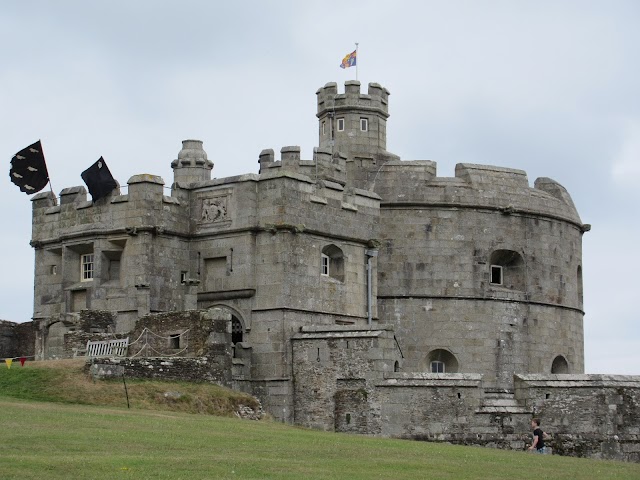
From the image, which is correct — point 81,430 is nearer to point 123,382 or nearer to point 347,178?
point 123,382

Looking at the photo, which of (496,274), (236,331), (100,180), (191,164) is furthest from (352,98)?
(236,331)

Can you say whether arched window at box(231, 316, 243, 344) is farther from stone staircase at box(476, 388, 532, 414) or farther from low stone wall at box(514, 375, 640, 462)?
low stone wall at box(514, 375, 640, 462)

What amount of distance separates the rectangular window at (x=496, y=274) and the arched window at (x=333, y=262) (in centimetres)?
827

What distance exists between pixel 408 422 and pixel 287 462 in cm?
1520

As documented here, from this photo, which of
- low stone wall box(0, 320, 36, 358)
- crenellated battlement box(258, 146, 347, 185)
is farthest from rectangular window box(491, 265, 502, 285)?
low stone wall box(0, 320, 36, 358)

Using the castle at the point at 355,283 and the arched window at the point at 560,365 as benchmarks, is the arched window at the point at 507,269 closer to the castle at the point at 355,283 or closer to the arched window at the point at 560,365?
the castle at the point at 355,283

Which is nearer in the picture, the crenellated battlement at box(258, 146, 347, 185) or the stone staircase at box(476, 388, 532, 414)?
the stone staircase at box(476, 388, 532, 414)

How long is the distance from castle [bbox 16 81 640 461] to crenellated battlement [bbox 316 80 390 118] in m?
0.07

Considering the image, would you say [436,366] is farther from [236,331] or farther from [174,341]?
[174,341]

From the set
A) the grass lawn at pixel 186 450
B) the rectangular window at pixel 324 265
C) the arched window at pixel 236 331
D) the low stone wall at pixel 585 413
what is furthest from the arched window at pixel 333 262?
the grass lawn at pixel 186 450

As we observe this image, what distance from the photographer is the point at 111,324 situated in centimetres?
4778

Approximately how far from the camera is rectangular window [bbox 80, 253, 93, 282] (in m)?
50.4

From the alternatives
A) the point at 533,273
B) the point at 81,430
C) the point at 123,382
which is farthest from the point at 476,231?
the point at 81,430

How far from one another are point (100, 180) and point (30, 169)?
14.3ft
